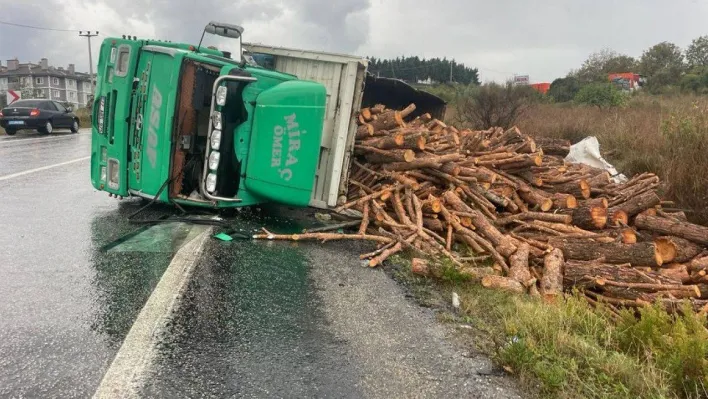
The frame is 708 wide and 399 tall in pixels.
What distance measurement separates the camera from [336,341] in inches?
124

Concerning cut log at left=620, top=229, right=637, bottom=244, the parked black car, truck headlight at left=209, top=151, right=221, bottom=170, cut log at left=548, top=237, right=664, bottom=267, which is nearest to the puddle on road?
truck headlight at left=209, top=151, right=221, bottom=170

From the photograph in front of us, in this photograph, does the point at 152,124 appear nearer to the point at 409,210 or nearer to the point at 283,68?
the point at 283,68

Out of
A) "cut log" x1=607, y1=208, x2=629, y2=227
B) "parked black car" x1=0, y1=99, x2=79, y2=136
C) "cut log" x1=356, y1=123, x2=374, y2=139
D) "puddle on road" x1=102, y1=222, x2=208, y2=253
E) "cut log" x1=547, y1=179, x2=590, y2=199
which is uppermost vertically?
"cut log" x1=356, y1=123, x2=374, y2=139

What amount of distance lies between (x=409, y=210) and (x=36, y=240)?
4310 mm

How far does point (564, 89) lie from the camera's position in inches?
1489

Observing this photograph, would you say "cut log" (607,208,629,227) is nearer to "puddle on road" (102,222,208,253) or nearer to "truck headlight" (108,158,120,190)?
"puddle on road" (102,222,208,253)

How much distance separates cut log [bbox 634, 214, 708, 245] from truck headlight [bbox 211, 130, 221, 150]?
622 centimetres

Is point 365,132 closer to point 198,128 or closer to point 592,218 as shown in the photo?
point 198,128

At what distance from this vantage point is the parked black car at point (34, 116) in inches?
715

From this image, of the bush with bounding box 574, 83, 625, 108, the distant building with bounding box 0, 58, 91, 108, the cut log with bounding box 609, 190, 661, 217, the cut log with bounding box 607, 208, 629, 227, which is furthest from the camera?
the distant building with bounding box 0, 58, 91, 108

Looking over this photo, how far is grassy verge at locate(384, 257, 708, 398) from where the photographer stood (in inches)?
106

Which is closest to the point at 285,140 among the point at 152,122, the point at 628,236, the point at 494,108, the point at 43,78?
the point at 152,122

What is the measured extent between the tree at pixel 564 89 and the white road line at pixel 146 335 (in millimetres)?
35338

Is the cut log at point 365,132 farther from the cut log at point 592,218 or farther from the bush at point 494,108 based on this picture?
the bush at point 494,108
